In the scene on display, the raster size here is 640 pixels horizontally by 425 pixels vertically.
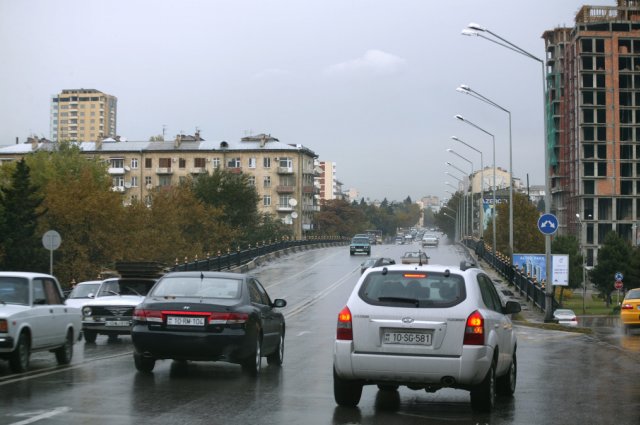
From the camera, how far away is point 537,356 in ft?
61.3

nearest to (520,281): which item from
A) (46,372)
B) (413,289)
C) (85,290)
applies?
(85,290)

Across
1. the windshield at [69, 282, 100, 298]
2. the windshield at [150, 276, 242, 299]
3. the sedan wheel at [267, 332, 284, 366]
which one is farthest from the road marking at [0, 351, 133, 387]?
the windshield at [69, 282, 100, 298]

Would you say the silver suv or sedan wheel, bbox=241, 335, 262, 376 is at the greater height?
the silver suv

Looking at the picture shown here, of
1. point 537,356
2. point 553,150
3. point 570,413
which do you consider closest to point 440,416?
point 570,413

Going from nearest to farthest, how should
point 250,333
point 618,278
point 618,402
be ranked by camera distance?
1. point 618,402
2. point 250,333
3. point 618,278

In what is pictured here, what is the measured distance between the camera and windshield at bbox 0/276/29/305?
14.5 m

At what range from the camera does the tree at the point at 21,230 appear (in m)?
66.2

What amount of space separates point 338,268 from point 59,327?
49548 mm

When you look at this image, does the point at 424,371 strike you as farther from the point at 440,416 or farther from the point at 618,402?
the point at 618,402

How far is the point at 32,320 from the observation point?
1434 centimetres

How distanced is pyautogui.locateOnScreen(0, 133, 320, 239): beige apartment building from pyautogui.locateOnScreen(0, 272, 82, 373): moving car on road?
125899 mm

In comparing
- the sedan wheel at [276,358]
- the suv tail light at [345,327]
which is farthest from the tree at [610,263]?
the suv tail light at [345,327]

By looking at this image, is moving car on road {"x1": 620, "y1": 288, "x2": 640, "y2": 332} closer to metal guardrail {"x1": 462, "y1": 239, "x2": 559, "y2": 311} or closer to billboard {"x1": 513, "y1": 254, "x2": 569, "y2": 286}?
metal guardrail {"x1": 462, "y1": 239, "x2": 559, "y2": 311}

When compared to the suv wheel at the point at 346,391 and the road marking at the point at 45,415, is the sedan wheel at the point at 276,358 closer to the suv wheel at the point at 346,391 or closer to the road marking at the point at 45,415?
the suv wheel at the point at 346,391
